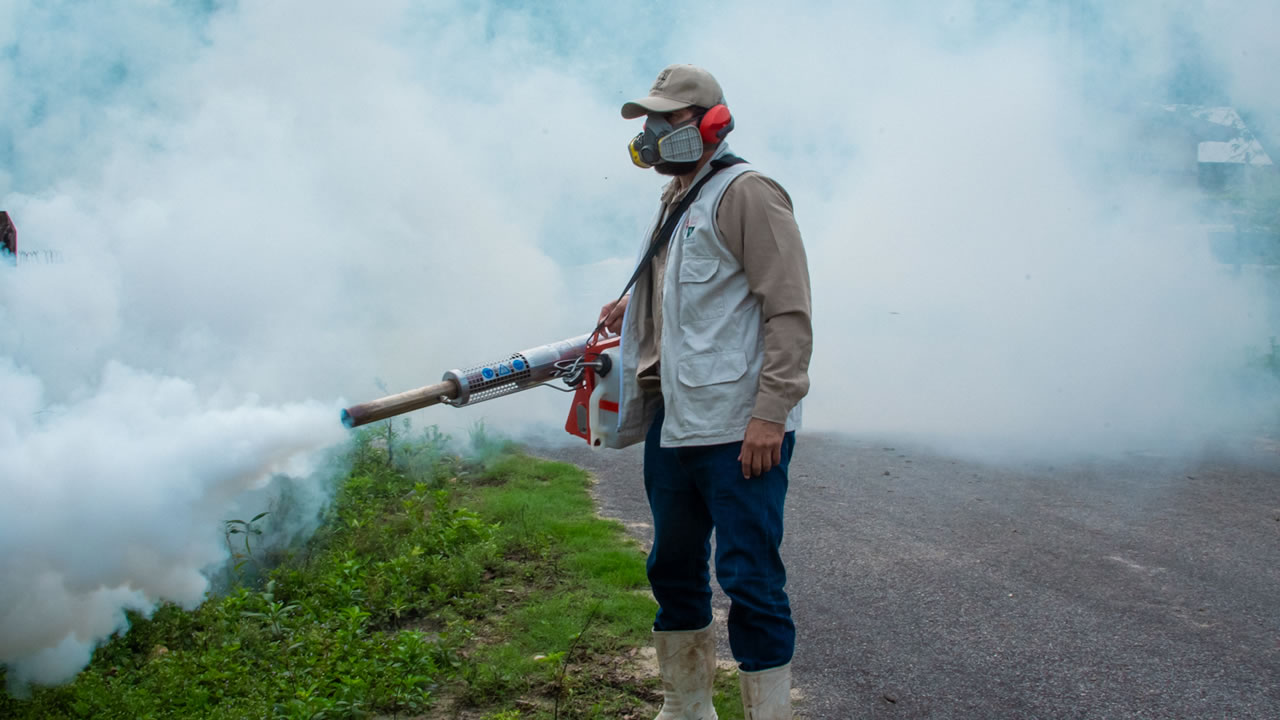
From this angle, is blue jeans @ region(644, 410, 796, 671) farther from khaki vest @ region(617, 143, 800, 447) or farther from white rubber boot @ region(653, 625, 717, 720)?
white rubber boot @ region(653, 625, 717, 720)

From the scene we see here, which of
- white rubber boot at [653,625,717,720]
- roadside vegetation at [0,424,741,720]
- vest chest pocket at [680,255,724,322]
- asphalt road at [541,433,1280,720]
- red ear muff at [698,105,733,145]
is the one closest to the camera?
vest chest pocket at [680,255,724,322]

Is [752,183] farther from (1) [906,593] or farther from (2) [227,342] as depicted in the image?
(2) [227,342]

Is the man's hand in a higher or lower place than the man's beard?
lower

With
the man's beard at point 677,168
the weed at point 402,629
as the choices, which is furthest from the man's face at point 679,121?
the weed at point 402,629

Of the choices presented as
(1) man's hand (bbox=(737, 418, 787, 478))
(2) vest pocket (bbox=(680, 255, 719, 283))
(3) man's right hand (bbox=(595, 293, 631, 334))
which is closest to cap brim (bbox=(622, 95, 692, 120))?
(2) vest pocket (bbox=(680, 255, 719, 283))

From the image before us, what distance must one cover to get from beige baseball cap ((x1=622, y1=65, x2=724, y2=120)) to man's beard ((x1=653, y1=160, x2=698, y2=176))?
15cm

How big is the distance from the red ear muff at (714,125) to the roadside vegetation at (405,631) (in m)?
1.74

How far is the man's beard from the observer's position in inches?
109

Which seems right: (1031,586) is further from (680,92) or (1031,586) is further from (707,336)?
(680,92)

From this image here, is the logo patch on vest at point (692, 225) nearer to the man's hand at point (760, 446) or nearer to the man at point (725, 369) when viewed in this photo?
the man at point (725, 369)

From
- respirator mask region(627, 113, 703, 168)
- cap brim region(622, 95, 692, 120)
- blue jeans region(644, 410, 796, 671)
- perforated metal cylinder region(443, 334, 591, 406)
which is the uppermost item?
cap brim region(622, 95, 692, 120)

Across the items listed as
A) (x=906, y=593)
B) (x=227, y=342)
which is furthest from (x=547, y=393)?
(x=906, y=593)

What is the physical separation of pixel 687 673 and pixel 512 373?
1051 mm

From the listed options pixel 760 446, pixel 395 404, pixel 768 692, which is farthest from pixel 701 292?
pixel 768 692
